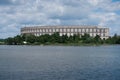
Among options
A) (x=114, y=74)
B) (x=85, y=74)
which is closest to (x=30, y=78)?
(x=85, y=74)

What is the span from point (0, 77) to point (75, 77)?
8.59m

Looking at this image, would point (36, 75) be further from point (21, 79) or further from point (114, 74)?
point (114, 74)

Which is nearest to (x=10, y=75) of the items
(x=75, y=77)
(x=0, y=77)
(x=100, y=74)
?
(x=0, y=77)

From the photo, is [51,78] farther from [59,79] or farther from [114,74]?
[114,74]

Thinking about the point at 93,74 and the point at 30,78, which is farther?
the point at 93,74

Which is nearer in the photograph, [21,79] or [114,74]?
[21,79]

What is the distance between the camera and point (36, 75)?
38.3m

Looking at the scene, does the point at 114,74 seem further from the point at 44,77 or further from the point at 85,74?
the point at 44,77

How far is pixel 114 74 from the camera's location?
3938 cm

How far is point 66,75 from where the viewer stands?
38.1m

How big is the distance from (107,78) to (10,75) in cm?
1156

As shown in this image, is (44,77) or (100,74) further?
(100,74)

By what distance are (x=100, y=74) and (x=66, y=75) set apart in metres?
4.31

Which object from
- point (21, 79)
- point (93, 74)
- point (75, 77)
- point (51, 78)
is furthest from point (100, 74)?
point (21, 79)
